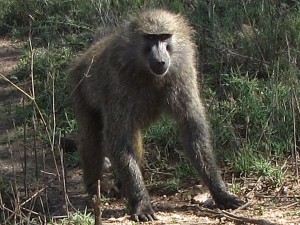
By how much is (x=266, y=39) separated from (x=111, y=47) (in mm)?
2292

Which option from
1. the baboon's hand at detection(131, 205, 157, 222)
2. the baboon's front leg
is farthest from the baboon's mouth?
the baboon's hand at detection(131, 205, 157, 222)

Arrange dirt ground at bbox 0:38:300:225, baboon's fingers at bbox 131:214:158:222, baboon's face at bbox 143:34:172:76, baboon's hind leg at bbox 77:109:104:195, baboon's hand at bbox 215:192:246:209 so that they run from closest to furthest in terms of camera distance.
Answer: dirt ground at bbox 0:38:300:225 → baboon's fingers at bbox 131:214:158:222 → baboon's face at bbox 143:34:172:76 → baboon's hand at bbox 215:192:246:209 → baboon's hind leg at bbox 77:109:104:195

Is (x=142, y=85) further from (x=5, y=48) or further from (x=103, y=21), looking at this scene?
(x=5, y=48)

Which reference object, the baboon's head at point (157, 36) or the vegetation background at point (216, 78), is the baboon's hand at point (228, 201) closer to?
the vegetation background at point (216, 78)

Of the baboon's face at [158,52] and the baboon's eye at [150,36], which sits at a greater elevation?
the baboon's eye at [150,36]

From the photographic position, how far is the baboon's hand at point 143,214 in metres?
5.23

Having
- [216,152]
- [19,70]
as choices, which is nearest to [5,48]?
[19,70]

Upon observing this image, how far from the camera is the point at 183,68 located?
18.5 ft

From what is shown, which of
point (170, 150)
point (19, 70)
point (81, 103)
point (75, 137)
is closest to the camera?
point (81, 103)

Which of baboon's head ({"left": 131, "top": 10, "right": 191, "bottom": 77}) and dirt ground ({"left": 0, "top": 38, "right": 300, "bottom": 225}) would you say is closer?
dirt ground ({"left": 0, "top": 38, "right": 300, "bottom": 225})

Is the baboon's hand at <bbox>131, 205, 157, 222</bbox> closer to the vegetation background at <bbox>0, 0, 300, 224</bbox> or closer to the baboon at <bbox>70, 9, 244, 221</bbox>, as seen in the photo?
the baboon at <bbox>70, 9, 244, 221</bbox>

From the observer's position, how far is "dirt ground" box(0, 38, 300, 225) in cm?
512

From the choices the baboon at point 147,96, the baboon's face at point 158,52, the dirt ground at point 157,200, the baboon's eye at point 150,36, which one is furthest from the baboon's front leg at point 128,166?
the baboon's eye at point 150,36

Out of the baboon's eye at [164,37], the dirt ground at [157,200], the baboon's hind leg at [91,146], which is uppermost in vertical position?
the baboon's eye at [164,37]
